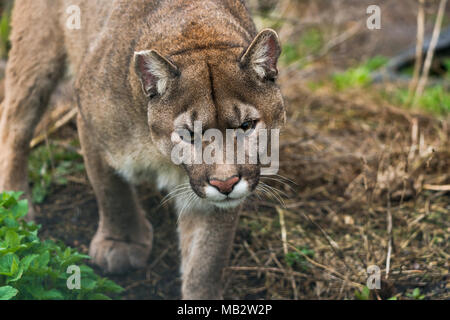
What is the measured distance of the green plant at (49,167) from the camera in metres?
5.39

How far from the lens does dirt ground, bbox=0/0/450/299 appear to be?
439 centimetres

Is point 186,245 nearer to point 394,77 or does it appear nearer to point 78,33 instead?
point 78,33

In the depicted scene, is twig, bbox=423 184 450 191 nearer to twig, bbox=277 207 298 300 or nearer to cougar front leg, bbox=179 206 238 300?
twig, bbox=277 207 298 300

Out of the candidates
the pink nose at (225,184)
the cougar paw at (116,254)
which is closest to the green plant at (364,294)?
the pink nose at (225,184)

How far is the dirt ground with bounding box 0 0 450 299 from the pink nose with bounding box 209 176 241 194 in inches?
42.3

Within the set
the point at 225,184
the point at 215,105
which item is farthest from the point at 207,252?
the point at 215,105

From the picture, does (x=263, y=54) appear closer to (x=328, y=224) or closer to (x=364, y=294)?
(x=364, y=294)

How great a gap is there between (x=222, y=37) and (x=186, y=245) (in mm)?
1519

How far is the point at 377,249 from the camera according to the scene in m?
4.71

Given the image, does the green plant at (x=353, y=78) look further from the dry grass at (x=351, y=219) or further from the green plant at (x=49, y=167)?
the green plant at (x=49, y=167)

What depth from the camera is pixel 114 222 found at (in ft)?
15.5

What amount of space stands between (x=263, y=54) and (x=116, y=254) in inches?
80.1

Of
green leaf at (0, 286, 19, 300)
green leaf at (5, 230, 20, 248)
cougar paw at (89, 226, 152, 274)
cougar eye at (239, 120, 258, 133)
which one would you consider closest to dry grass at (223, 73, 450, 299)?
cougar paw at (89, 226, 152, 274)

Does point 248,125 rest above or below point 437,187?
above
